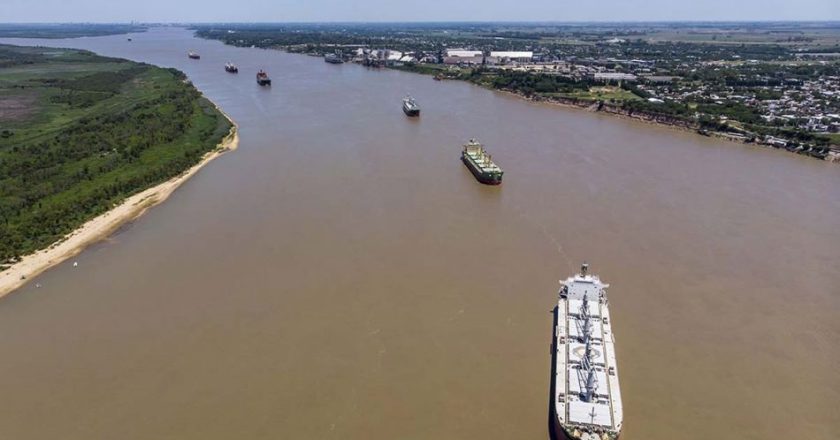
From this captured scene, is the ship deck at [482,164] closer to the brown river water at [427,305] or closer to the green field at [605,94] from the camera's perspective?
the brown river water at [427,305]

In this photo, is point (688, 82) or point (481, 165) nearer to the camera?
point (481, 165)

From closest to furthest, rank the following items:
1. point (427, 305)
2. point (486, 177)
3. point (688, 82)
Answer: point (427, 305) < point (486, 177) < point (688, 82)

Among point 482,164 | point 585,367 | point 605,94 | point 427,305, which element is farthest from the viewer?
point 605,94

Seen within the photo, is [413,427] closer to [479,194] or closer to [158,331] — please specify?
[158,331]

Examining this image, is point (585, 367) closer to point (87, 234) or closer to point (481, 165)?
point (481, 165)

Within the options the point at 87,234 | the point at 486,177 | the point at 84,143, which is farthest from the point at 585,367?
the point at 84,143

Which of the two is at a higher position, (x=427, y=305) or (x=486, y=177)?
(x=486, y=177)

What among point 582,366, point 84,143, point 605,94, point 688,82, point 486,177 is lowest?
point 582,366

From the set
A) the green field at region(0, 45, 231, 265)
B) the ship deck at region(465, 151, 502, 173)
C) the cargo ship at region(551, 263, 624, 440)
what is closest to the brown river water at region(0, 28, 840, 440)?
the cargo ship at region(551, 263, 624, 440)
